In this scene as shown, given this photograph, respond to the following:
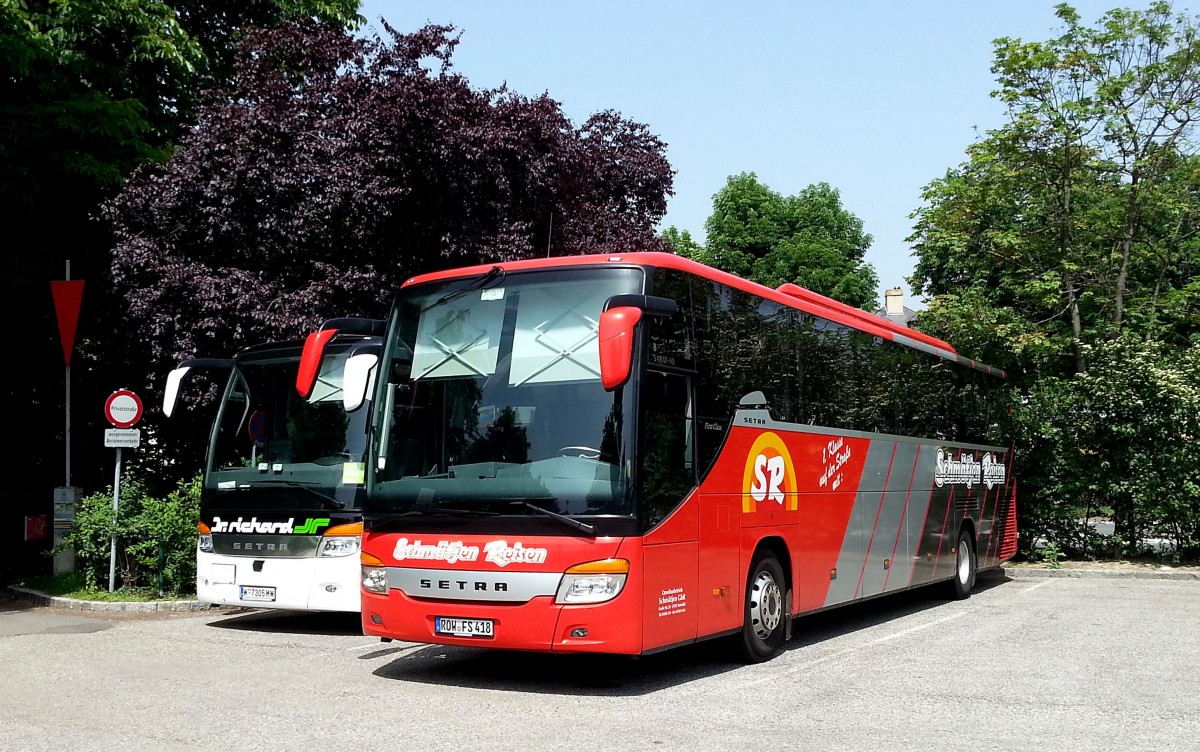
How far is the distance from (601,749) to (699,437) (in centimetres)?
328

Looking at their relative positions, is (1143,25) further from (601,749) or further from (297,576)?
(601,749)

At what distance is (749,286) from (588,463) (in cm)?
308

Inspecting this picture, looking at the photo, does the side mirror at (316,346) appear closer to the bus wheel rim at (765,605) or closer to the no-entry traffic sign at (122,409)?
the bus wheel rim at (765,605)

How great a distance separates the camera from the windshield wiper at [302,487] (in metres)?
12.4

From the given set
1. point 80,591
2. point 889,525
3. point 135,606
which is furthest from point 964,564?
point 80,591

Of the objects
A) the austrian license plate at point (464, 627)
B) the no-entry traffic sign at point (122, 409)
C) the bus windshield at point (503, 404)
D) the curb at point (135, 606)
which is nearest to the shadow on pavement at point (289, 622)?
the curb at point (135, 606)

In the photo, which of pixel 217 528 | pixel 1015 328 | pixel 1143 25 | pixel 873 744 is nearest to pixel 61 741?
pixel 873 744

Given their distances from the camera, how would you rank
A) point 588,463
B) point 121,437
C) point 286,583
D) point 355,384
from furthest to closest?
1. point 121,437
2. point 286,583
3. point 355,384
4. point 588,463

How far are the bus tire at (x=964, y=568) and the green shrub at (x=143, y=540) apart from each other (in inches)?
395

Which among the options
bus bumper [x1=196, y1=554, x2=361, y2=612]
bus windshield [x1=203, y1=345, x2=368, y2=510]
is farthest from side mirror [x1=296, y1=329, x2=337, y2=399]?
bus bumper [x1=196, y1=554, x2=361, y2=612]

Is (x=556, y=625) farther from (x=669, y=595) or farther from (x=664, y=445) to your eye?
(x=664, y=445)

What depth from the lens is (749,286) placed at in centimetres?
1102

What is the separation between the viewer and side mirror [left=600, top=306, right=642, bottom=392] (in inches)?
310

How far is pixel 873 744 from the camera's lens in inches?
279
